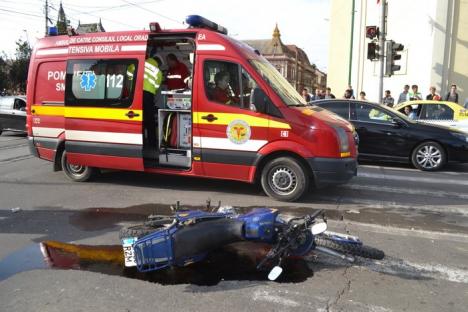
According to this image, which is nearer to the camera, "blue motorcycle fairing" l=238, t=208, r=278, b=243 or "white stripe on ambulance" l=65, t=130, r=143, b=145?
"blue motorcycle fairing" l=238, t=208, r=278, b=243

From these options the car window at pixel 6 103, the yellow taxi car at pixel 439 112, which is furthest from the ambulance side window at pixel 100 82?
the car window at pixel 6 103

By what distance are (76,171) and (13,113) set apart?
9813mm

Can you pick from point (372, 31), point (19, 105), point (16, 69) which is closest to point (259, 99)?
point (372, 31)

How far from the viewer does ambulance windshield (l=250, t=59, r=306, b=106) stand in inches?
274

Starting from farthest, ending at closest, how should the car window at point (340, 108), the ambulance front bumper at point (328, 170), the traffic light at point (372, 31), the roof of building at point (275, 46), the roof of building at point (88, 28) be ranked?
the roof of building at point (275, 46) → the traffic light at point (372, 31) → the car window at point (340, 108) → the roof of building at point (88, 28) → the ambulance front bumper at point (328, 170)

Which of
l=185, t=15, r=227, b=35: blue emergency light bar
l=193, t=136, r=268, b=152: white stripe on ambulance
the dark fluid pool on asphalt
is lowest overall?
the dark fluid pool on asphalt

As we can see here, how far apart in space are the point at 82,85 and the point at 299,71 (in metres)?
128

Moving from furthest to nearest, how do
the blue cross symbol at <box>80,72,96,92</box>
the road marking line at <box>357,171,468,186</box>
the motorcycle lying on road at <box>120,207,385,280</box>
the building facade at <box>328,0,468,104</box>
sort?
the building facade at <box>328,0,468,104</box>, the road marking line at <box>357,171,468,186</box>, the blue cross symbol at <box>80,72,96,92</box>, the motorcycle lying on road at <box>120,207,385,280</box>

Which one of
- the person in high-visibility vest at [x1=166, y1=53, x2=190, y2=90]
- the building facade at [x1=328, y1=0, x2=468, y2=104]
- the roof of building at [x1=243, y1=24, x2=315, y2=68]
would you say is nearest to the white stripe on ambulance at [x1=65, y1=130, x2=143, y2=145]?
the person in high-visibility vest at [x1=166, y1=53, x2=190, y2=90]

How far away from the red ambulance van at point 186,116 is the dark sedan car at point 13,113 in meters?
8.78

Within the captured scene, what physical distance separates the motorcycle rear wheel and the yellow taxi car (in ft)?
27.1

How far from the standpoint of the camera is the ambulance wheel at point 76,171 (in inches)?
328

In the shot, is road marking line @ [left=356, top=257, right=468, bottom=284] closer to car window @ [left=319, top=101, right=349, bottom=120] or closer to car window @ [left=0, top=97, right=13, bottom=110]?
car window @ [left=319, top=101, right=349, bottom=120]

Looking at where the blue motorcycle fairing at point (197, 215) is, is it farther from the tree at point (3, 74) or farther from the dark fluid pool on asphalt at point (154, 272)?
the tree at point (3, 74)
